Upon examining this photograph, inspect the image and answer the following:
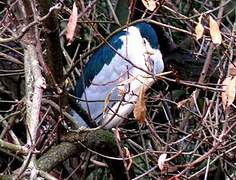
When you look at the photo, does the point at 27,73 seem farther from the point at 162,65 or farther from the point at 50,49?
the point at 162,65

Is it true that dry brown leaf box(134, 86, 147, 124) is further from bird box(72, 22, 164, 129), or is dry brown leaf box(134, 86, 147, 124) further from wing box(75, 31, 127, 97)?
wing box(75, 31, 127, 97)

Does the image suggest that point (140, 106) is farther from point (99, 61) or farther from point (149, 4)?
point (99, 61)

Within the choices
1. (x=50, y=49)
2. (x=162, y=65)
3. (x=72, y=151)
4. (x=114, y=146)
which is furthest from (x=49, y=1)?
(x=162, y=65)

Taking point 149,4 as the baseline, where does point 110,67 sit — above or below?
below

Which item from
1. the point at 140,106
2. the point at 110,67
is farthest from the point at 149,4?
the point at 110,67

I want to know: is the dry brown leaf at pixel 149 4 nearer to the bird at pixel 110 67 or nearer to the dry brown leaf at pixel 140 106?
the dry brown leaf at pixel 140 106

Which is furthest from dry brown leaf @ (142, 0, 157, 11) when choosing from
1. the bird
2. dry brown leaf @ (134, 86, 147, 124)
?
the bird

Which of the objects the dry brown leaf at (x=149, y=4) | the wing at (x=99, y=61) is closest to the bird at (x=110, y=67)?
the wing at (x=99, y=61)

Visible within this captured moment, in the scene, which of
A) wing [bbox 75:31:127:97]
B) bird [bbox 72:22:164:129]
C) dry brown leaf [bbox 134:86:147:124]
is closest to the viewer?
dry brown leaf [bbox 134:86:147:124]

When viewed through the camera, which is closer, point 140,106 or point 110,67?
point 140,106

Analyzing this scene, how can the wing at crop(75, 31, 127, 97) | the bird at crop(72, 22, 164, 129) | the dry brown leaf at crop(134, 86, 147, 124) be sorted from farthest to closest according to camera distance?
the wing at crop(75, 31, 127, 97), the bird at crop(72, 22, 164, 129), the dry brown leaf at crop(134, 86, 147, 124)

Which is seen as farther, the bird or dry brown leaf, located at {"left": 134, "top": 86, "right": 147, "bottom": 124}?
the bird

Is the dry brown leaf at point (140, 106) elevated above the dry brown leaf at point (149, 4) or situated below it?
below

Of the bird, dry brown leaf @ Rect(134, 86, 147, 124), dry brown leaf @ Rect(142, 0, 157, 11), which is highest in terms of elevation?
dry brown leaf @ Rect(142, 0, 157, 11)
